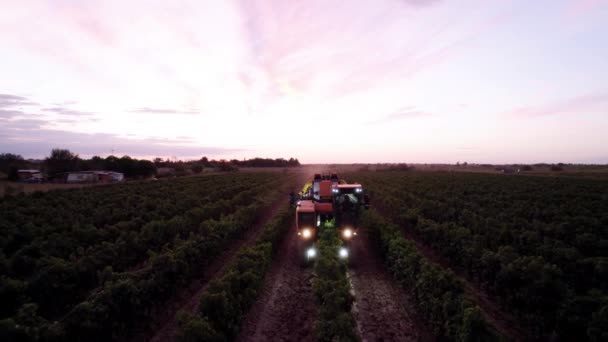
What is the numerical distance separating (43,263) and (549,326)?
13682 millimetres

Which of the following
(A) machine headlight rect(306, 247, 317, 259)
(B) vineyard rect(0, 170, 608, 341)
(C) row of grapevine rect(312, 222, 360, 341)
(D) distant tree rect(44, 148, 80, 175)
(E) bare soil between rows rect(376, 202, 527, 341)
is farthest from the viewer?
(D) distant tree rect(44, 148, 80, 175)

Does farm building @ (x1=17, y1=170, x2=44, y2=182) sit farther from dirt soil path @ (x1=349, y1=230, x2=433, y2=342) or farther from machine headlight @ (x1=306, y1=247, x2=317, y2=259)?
dirt soil path @ (x1=349, y1=230, x2=433, y2=342)

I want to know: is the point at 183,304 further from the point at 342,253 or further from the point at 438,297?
the point at 438,297

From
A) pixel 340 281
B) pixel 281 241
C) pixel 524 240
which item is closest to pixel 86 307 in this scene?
pixel 340 281

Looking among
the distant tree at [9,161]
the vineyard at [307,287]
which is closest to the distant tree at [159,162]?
the distant tree at [9,161]

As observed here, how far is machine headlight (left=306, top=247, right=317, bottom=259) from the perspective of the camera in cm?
1227

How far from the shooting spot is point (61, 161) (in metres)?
71.4

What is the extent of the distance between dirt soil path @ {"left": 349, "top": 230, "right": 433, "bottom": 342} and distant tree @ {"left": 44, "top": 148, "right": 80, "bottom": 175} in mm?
77357

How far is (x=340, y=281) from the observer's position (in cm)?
866

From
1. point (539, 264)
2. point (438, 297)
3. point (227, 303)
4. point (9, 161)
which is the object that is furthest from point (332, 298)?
point (9, 161)

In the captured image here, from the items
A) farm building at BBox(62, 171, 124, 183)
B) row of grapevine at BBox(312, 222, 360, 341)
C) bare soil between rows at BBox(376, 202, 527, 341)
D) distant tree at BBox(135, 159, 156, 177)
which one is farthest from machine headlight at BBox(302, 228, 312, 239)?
distant tree at BBox(135, 159, 156, 177)

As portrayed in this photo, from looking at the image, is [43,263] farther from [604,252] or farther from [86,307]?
[604,252]

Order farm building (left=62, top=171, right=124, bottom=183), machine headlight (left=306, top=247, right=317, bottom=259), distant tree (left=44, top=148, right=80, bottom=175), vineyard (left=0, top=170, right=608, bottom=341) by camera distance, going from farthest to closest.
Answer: distant tree (left=44, top=148, right=80, bottom=175)
farm building (left=62, top=171, right=124, bottom=183)
machine headlight (left=306, top=247, right=317, bottom=259)
vineyard (left=0, top=170, right=608, bottom=341)

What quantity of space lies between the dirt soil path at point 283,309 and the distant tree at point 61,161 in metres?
75.6
